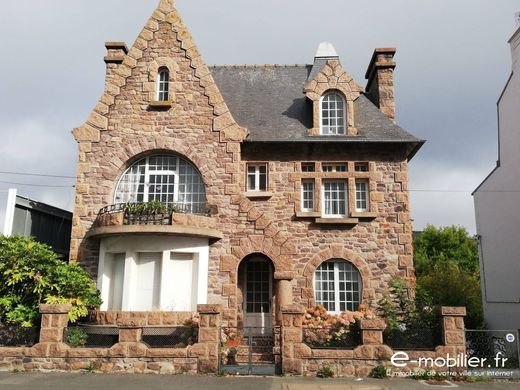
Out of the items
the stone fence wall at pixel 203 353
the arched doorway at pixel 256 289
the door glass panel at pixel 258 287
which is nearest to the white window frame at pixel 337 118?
the arched doorway at pixel 256 289

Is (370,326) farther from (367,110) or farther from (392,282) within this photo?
(367,110)

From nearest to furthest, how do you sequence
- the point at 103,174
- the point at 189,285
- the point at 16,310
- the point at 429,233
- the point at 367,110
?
the point at 16,310, the point at 189,285, the point at 103,174, the point at 367,110, the point at 429,233

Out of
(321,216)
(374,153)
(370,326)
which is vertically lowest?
(370,326)

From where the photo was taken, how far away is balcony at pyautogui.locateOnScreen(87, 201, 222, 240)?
13219mm

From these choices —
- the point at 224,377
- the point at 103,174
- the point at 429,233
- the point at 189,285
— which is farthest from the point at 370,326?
the point at 429,233

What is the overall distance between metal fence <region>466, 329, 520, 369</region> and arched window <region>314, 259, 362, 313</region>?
3644 millimetres

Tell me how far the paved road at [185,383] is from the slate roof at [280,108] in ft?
26.9

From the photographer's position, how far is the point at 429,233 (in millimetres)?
41875

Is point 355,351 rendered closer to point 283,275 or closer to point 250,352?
point 250,352

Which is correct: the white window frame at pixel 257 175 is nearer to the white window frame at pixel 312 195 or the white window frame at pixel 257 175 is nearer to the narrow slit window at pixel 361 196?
the white window frame at pixel 312 195

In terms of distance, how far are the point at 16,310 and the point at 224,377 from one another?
18.4ft

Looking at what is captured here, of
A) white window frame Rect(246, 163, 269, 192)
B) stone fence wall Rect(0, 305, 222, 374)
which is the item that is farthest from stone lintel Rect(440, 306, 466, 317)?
white window frame Rect(246, 163, 269, 192)

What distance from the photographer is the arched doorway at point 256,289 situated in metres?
14.9

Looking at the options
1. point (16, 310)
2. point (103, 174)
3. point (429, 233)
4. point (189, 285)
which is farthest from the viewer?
point (429, 233)
